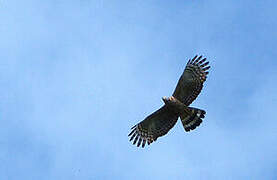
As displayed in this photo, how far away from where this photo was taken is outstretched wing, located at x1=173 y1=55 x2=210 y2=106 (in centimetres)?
4547

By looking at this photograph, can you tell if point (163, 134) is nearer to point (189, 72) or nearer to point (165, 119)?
point (165, 119)

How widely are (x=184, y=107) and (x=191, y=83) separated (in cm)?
Result: 132

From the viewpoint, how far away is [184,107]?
4534 centimetres

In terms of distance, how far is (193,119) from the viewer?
4562 centimetres

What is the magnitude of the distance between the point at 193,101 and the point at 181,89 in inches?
35.2

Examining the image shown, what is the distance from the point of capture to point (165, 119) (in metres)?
46.3

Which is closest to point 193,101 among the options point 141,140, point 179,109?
point 179,109

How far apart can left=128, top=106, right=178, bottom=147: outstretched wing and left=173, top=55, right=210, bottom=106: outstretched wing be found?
3.57ft

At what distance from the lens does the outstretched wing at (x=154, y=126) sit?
1818 inches

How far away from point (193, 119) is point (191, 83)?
75.3 inches

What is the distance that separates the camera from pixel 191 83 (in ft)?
149

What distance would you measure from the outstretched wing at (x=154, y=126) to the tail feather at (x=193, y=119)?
73 cm

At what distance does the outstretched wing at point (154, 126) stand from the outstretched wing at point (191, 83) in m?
1.09

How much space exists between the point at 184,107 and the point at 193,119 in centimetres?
85
